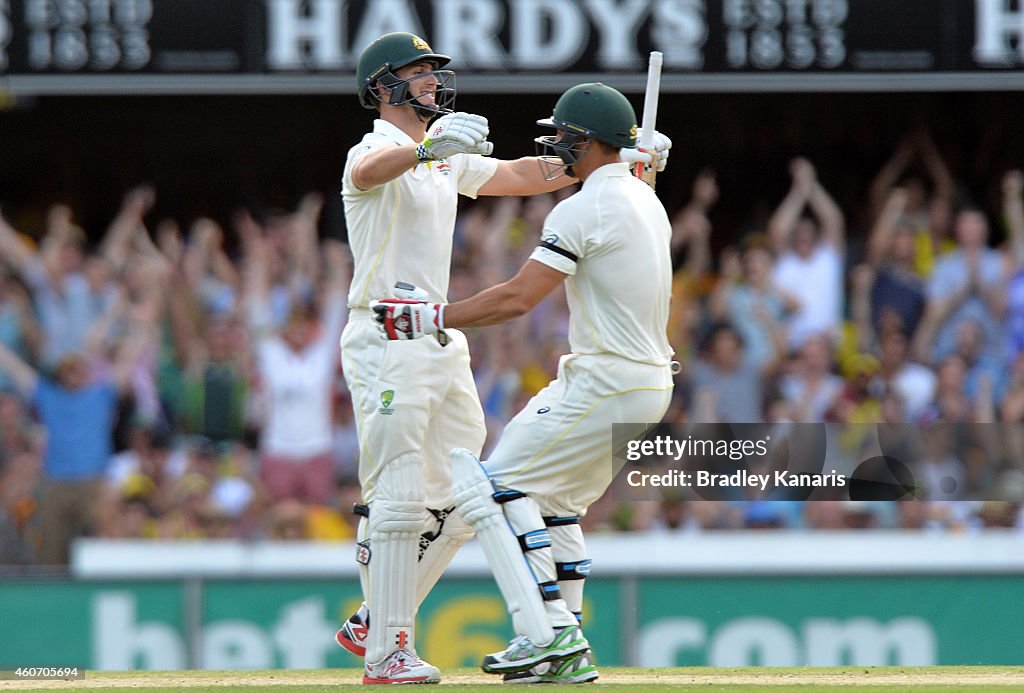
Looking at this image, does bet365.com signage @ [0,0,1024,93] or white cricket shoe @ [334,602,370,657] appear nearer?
white cricket shoe @ [334,602,370,657]

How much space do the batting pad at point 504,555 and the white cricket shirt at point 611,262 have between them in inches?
22.0

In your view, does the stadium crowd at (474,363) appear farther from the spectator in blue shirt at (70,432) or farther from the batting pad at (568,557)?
the batting pad at (568,557)

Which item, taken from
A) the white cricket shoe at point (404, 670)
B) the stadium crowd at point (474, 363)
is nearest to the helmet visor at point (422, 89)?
the white cricket shoe at point (404, 670)

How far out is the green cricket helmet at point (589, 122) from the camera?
18.2ft

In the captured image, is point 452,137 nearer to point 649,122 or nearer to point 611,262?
point 611,262

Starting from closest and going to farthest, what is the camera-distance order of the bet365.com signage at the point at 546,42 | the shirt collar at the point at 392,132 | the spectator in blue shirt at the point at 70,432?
1. the shirt collar at the point at 392,132
2. the spectator in blue shirt at the point at 70,432
3. the bet365.com signage at the point at 546,42

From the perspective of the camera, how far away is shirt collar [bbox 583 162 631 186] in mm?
5523

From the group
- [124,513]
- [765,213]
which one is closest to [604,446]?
[124,513]

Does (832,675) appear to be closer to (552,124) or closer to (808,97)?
(552,124)

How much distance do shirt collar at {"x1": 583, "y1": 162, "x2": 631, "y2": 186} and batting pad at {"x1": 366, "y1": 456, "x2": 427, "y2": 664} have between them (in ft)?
3.73

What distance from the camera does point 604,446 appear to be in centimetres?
550

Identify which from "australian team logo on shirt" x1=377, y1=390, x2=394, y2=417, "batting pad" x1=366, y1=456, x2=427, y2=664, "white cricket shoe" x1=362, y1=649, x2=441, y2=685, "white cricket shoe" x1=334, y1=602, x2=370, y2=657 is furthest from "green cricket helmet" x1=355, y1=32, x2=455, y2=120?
"white cricket shoe" x1=362, y1=649, x2=441, y2=685

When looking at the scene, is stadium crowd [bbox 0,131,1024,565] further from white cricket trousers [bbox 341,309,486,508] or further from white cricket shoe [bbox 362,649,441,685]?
white cricket shoe [bbox 362,649,441,685]

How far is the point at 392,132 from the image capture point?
235 inches
